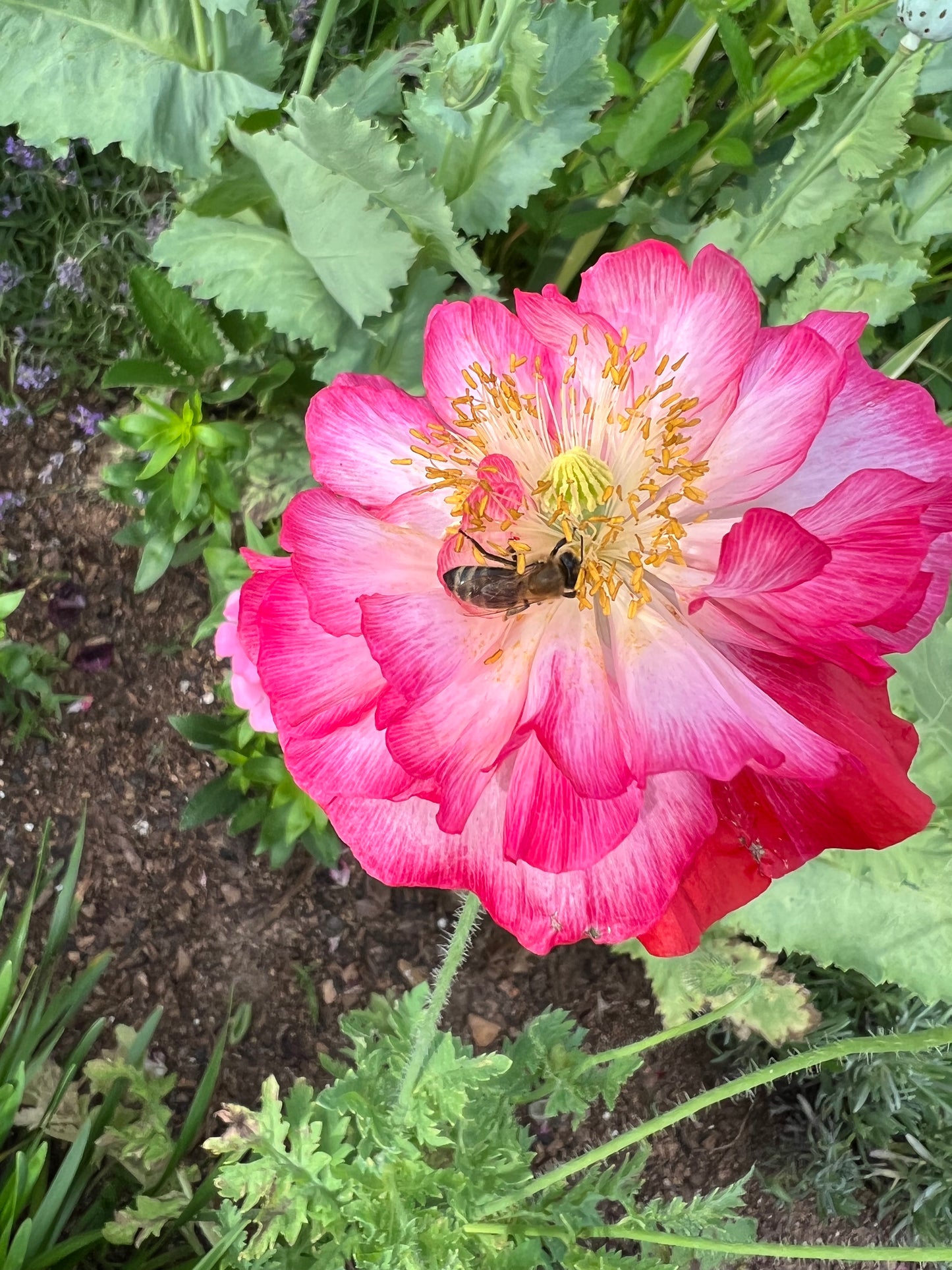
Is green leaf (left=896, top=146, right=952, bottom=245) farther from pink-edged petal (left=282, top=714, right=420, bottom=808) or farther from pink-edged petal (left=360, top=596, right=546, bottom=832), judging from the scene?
pink-edged petal (left=282, top=714, right=420, bottom=808)

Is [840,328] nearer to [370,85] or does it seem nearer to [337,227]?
[337,227]

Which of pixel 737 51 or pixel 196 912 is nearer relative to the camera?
pixel 737 51

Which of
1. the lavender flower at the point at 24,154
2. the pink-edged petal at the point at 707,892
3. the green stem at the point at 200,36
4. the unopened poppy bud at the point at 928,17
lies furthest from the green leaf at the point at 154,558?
the unopened poppy bud at the point at 928,17

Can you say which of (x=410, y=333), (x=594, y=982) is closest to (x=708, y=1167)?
(x=594, y=982)

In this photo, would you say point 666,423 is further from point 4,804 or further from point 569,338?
point 4,804

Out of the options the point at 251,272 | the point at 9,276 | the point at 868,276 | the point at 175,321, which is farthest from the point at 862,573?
the point at 9,276

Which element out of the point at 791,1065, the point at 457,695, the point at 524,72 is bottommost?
the point at 791,1065

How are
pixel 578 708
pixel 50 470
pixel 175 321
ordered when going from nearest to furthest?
pixel 578 708 < pixel 175 321 < pixel 50 470
